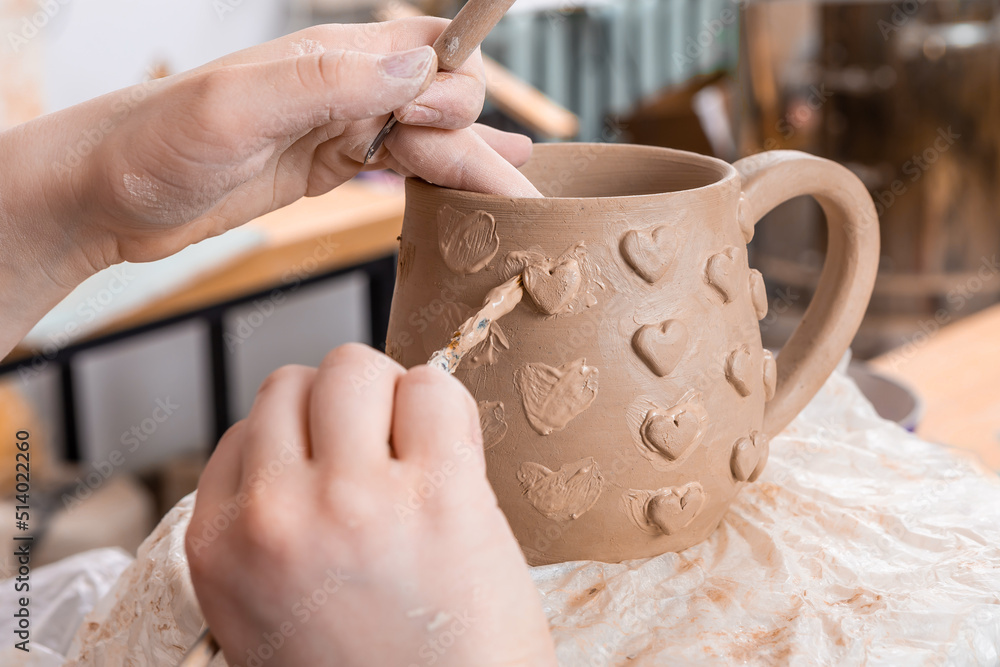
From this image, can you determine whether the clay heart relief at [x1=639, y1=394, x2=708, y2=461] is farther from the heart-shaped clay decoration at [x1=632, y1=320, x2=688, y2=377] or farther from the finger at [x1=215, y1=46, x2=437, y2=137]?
the finger at [x1=215, y1=46, x2=437, y2=137]

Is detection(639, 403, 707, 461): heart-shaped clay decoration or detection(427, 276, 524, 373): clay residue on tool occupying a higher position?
detection(427, 276, 524, 373): clay residue on tool

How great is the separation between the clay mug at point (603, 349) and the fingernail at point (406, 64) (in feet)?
0.27

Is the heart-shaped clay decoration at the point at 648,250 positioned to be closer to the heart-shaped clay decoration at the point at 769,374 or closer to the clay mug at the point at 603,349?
the clay mug at the point at 603,349

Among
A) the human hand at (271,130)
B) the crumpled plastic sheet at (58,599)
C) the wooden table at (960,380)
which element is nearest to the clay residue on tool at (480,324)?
the human hand at (271,130)

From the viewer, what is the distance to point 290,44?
0.72m

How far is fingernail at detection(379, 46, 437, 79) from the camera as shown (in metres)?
0.61

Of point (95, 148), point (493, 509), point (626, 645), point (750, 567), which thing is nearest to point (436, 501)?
point (493, 509)

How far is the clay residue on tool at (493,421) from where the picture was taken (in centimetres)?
61

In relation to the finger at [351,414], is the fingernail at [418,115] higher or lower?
higher

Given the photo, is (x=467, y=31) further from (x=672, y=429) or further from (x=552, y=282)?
(x=672, y=429)

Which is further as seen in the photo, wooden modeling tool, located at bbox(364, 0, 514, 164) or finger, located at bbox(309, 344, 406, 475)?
wooden modeling tool, located at bbox(364, 0, 514, 164)

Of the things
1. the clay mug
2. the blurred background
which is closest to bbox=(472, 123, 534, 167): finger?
the clay mug

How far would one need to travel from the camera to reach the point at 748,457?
66 cm

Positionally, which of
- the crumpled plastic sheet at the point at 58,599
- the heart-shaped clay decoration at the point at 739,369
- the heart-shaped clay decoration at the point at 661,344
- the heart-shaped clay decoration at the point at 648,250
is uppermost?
the heart-shaped clay decoration at the point at 648,250
